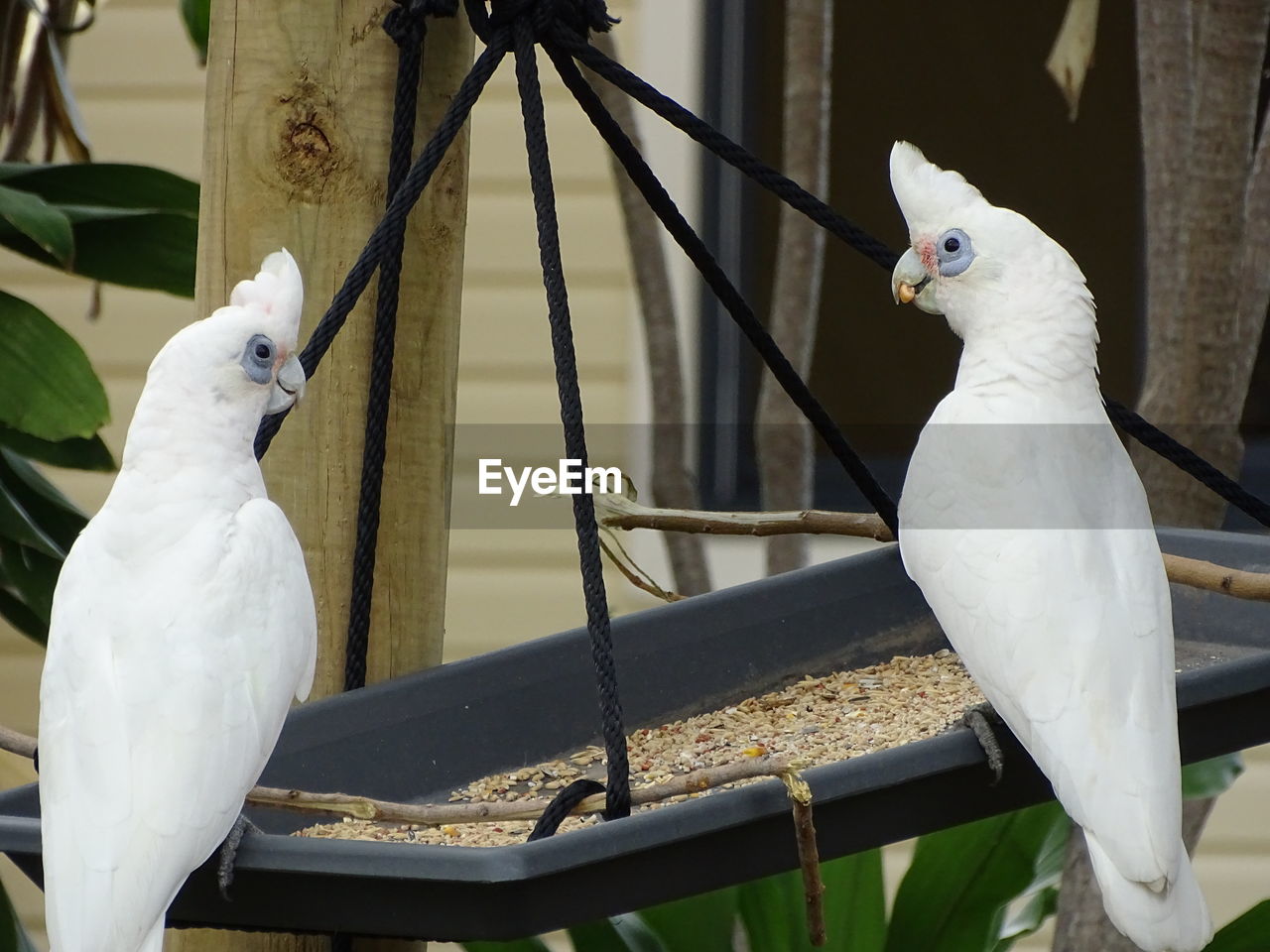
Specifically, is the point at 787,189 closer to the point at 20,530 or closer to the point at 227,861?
the point at 227,861

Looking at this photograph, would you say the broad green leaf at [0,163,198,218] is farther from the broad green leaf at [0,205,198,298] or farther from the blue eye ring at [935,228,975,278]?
the blue eye ring at [935,228,975,278]

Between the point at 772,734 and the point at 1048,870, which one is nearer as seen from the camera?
the point at 772,734

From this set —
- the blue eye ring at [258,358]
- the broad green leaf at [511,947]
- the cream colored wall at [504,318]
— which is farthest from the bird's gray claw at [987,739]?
the cream colored wall at [504,318]

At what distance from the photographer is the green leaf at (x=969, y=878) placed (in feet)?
4.81

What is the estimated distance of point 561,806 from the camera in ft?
2.71

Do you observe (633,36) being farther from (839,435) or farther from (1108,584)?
(1108,584)

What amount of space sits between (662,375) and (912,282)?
840mm

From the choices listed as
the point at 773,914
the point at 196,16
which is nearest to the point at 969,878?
the point at 773,914

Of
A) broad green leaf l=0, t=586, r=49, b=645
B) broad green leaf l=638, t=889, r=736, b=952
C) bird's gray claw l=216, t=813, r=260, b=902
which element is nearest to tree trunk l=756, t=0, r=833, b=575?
broad green leaf l=638, t=889, r=736, b=952

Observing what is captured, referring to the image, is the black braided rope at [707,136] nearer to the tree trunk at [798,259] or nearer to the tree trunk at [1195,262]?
the tree trunk at [1195,262]

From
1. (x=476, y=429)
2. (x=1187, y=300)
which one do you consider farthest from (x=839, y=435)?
(x=476, y=429)

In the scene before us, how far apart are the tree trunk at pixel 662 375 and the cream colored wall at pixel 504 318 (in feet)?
1.34

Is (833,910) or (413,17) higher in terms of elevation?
(413,17)

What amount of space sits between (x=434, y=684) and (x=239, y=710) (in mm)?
277
